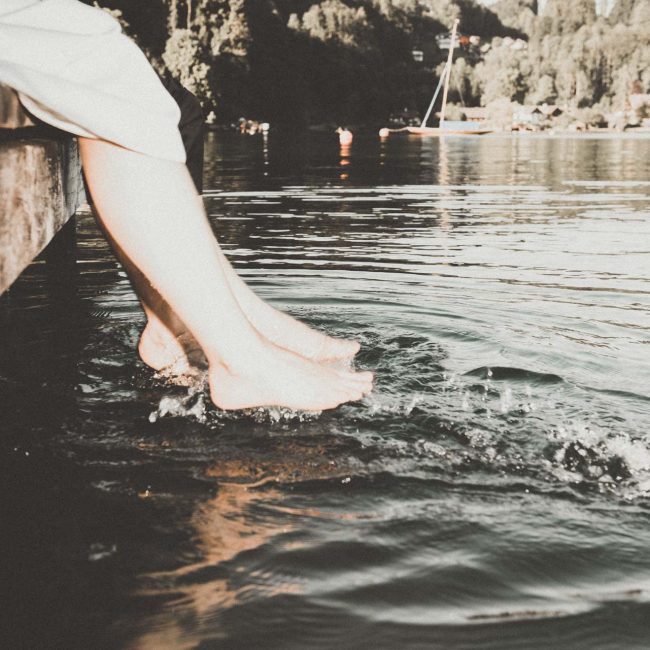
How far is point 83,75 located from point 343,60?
84.7 metres

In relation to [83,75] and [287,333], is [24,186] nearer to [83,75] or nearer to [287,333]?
[83,75]

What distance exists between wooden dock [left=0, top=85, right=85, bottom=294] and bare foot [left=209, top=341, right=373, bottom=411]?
0.49 m

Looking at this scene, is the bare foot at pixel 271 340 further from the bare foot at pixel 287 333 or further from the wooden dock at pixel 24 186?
the wooden dock at pixel 24 186

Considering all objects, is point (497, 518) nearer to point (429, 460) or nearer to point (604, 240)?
point (429, 460)

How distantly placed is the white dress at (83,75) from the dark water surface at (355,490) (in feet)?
2.42

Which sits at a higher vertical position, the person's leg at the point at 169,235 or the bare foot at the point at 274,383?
the person's leg at the point at 169,235

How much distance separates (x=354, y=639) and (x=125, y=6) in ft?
177

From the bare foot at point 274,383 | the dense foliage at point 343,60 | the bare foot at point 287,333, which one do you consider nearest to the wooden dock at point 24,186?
the bare foot at point 274,383

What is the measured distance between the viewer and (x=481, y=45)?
144m

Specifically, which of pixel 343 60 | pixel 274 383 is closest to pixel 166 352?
pixel 274 383

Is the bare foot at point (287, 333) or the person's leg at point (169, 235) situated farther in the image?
the bare foot at point (287, 333)

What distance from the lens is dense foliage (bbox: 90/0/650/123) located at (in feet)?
173

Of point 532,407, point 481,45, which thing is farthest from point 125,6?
point 481,45

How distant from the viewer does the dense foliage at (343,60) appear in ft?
173
